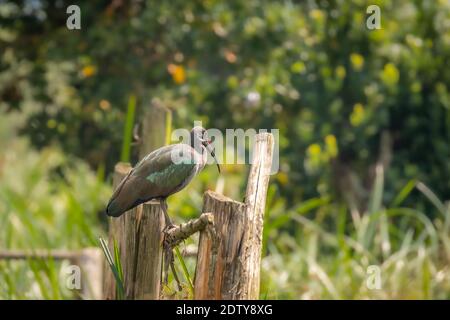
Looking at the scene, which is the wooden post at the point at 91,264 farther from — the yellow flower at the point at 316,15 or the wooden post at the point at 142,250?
the yellow flower at the point at 316,15

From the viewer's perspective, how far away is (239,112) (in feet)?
24.1

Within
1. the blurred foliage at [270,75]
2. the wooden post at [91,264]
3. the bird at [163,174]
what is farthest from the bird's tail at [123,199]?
the blurred foliage at [270,75]

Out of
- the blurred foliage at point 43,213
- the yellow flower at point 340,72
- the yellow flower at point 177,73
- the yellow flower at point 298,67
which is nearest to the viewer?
the blurred foliage at point 43,213

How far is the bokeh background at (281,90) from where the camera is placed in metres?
7.01

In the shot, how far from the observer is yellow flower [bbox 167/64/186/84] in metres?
6.99

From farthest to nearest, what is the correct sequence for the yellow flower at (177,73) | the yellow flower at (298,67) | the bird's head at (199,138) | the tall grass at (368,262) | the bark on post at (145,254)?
the yellow flower at (298,67) < the yellow flower at (177,73) < the tall grass at (368,262) < the bark on post at (145,254) < the bird's head at (199,138)

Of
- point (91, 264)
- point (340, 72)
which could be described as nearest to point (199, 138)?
point (91, 264)

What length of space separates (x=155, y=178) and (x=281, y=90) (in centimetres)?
444

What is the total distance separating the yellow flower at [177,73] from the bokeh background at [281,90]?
0.01 meters

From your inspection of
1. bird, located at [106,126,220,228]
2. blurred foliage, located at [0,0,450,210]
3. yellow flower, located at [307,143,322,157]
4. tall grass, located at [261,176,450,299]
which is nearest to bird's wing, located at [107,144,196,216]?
bird, located at [106,126,220,228]

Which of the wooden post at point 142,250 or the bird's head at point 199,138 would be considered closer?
the bird's head at point 199,138

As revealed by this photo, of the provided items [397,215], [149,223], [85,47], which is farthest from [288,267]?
[149,223]

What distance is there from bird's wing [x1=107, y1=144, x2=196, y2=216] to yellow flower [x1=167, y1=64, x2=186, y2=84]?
4.09 metres

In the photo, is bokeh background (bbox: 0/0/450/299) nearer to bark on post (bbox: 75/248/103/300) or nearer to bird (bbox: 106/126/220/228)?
bark on post (bbox: 75/248/103/300)
